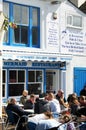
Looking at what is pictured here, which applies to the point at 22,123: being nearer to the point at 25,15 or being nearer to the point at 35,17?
the point at 25,15

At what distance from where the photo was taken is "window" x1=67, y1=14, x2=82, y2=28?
2198 cm

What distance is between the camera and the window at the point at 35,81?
20.4 metres

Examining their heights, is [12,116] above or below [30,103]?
below

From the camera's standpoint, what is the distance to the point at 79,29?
2261 centimetres

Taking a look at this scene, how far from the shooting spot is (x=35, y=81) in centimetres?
2061

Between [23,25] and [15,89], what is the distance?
2.98 m

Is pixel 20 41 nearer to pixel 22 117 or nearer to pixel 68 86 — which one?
pixel 68 86

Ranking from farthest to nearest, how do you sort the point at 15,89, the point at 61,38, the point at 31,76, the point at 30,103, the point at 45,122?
the point at 61,38, the point at 31,76, the point at 15,89, the point at 30,103, the point at 45,122

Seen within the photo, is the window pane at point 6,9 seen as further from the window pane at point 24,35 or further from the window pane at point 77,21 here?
the window pane at point 77,21

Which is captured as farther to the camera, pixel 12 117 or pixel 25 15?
pixel 25 15

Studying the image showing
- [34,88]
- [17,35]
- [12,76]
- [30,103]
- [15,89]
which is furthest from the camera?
[34,88]

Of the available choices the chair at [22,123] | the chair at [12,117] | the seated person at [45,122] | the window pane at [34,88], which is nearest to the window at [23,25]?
the window pane at [34,88]

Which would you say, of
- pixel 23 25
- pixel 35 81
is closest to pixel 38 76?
pixel 35 81

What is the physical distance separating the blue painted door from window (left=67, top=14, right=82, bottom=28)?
225 centimetres
